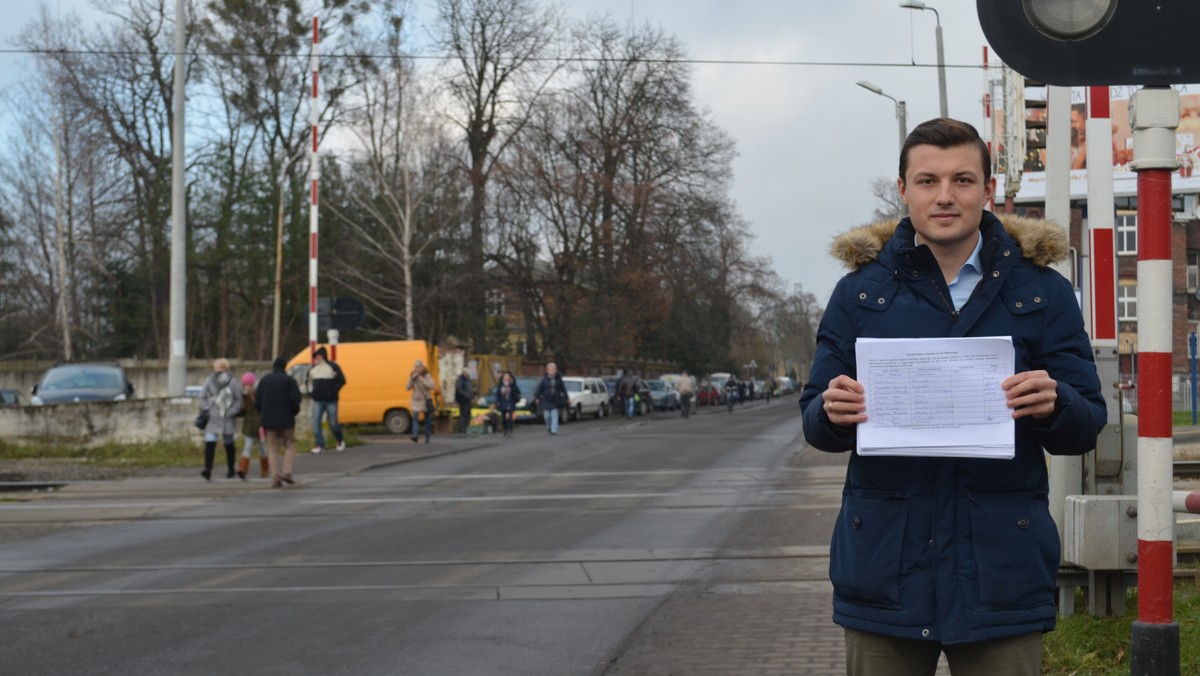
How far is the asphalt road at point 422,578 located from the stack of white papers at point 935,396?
3555 millimetres

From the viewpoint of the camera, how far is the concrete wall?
2405 cm

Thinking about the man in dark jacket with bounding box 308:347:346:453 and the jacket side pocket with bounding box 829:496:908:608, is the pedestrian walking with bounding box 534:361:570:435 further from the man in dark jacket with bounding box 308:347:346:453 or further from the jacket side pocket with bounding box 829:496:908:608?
the jacket side pocket with bounding box 829:496:908:608

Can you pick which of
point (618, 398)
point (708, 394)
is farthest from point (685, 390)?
point (708, 394)

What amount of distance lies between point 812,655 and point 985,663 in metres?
3.75

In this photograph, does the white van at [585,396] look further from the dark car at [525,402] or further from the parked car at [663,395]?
the parked car at [663,395]

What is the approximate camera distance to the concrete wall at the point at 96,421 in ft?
78.9

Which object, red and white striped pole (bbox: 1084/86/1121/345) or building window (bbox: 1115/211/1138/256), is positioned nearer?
red and white striped pole (bbox: 1084/86/1121/345)

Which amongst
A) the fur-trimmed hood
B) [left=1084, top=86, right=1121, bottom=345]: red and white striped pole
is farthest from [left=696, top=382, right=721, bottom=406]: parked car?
the fur-trimmed hood

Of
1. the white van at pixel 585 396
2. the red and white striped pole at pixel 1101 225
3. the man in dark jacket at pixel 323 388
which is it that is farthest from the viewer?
the white van at pixel 585 396

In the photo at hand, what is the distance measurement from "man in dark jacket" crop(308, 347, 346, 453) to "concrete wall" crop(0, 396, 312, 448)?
203 cm

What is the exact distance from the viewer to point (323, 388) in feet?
80.8

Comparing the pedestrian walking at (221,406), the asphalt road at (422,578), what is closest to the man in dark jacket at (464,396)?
the pedestrian walking at (221,406)

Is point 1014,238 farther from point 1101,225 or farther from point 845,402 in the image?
point 1101,225

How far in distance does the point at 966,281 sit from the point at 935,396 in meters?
0.31
